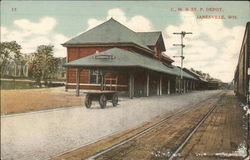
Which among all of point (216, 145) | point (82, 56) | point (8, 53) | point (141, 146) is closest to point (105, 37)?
point (82, 56)

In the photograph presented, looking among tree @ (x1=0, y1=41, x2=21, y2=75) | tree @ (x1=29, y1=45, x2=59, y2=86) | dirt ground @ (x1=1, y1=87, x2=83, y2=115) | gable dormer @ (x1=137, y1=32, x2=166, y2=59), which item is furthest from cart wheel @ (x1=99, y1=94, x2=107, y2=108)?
tree @ (x1=0, y1=41, x2=21, y2=75)

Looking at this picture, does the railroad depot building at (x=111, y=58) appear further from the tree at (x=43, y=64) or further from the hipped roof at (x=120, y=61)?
the tree at (x=43, y=64)

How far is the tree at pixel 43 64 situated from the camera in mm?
8203

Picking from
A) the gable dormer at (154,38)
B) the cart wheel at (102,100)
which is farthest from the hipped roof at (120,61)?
the cart wheel at (102,100)

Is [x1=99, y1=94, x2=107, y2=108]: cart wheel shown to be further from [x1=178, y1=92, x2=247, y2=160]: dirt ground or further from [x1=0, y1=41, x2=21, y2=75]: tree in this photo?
[x1=0, y1=41, x2=21, y2=75]: tree

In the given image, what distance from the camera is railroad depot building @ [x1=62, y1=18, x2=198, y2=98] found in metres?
10.1

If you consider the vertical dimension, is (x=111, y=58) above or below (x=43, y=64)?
above

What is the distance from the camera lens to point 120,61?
591 inches

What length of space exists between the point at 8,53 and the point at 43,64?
1410 mm

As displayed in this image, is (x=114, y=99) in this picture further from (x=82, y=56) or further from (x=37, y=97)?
(x=37, y=97)

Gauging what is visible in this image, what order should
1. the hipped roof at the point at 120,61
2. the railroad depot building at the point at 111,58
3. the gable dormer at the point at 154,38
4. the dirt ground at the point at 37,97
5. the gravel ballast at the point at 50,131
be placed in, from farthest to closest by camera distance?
the hipped roof at the point at 120,61
the railroad depot building at the point at 111,58
the dirt ground at the point at 37,97
the gable dormer at the point at 154,38
the gravel ballast at the point at 50,131

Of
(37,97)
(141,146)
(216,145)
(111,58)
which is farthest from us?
(111,58)

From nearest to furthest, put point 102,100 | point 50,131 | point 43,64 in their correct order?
point 50,131
point 43,64
point 102,100

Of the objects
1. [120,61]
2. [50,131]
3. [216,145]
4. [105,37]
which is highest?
[105,37]
